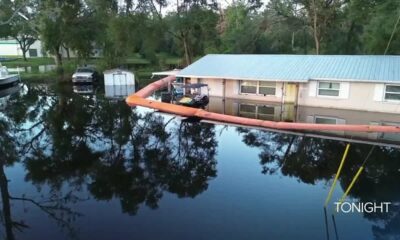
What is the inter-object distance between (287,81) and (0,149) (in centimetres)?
1703

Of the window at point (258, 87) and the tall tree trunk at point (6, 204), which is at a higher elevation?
the window at point (258, 87)

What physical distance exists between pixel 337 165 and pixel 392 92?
10851mm

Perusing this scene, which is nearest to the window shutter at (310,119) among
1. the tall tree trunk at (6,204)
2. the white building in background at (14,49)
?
the tall tree trunk at (6,204)

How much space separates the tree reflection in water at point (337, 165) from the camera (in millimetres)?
8596

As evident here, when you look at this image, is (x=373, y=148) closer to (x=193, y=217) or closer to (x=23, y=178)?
(x=193, y=217)

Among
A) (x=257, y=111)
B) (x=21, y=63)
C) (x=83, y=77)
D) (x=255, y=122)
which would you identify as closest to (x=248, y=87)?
(x=257, y=111)

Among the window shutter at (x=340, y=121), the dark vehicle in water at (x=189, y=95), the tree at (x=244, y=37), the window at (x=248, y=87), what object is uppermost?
the tree at (x=244, y=37)

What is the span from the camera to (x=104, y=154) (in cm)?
1333

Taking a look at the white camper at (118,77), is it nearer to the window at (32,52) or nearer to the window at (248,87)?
the window at (248,87)

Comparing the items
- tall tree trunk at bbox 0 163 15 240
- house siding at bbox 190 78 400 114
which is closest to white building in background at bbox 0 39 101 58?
house siding at bbox 190 78 400 114

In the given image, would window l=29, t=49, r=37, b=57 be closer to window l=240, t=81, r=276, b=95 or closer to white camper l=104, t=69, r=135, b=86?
white camper l=104, t=69, r=135, b=86

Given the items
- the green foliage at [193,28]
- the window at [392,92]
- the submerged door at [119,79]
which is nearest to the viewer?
the window at [392,92]

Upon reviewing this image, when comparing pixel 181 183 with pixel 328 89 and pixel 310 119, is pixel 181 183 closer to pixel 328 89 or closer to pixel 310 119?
pixel 310 119

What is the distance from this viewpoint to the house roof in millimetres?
20609
